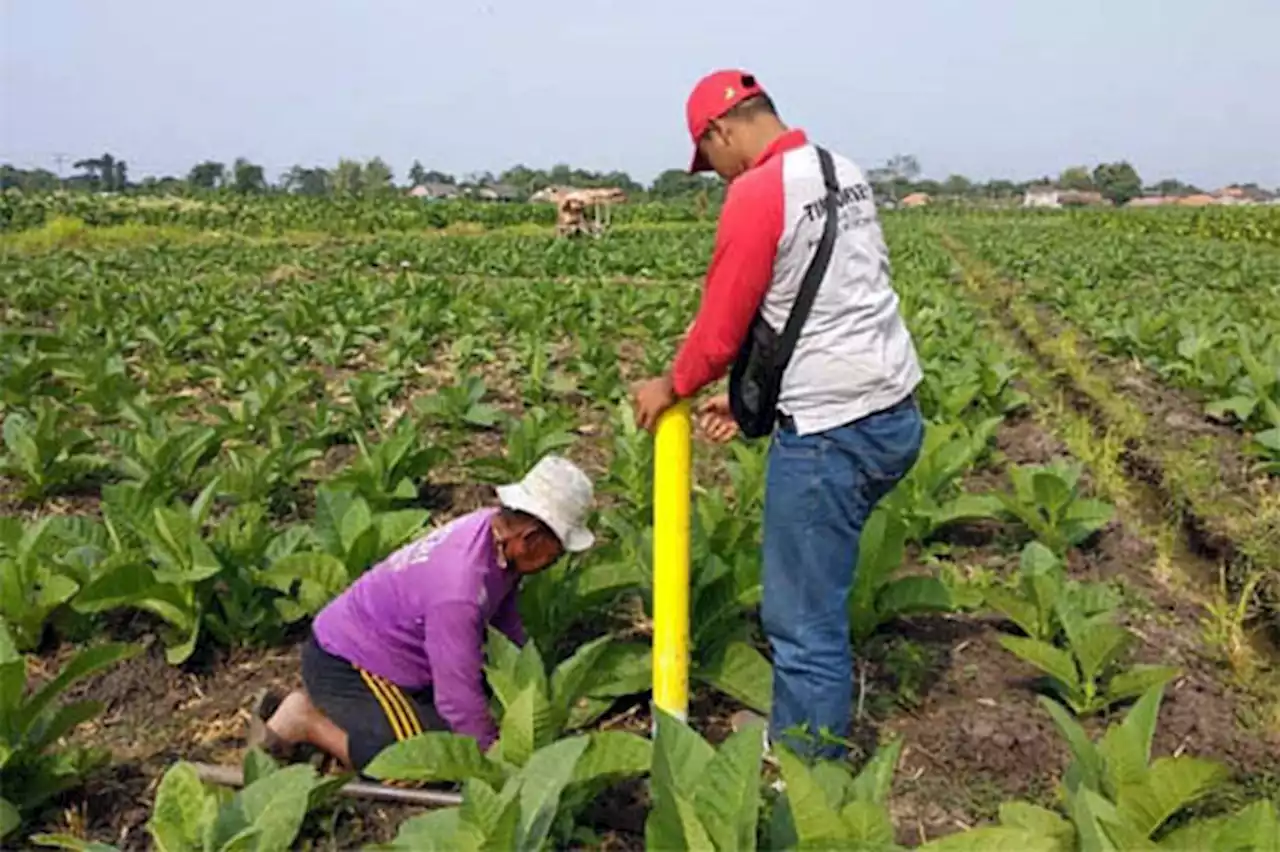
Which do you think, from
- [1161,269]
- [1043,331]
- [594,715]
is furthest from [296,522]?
[1161,269]

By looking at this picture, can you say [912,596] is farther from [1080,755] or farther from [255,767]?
[255,767]

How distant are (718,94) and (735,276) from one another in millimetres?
514

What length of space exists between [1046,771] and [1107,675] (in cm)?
61

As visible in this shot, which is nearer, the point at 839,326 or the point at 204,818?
the point at 204,818

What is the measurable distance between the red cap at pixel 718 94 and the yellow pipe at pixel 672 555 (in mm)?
772

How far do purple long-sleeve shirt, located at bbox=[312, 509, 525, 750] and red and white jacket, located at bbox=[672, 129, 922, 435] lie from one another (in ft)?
2.45

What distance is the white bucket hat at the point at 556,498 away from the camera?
128 inches

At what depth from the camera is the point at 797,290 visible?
10.5ft

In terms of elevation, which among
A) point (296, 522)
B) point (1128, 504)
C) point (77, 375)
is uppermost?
point (77, 375)

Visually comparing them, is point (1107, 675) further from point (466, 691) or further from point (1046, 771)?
point (466, 691)

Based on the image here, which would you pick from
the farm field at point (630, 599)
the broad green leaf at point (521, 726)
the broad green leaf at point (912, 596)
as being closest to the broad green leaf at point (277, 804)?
the farm field at point (630, 599)

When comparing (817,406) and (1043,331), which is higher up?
(817,406)

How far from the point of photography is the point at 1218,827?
8.16 feet

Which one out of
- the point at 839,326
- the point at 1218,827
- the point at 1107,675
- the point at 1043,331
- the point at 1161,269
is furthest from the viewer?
the point at 1161,269
